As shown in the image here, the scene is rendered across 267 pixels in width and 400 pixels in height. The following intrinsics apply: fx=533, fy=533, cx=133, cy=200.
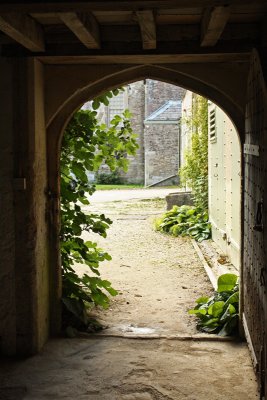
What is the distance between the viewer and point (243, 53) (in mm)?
4668

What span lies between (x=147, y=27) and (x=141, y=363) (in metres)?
2.86

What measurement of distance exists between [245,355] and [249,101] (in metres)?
2.32

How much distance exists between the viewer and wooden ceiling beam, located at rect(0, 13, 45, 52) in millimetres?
3675

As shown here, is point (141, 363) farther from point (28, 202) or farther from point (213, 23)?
point (213, 23)

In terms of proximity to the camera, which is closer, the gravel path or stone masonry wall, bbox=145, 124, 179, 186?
the gravel path

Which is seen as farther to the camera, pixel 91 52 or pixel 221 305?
pixel 221 305

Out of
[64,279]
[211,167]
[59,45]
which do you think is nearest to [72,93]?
[59,45]

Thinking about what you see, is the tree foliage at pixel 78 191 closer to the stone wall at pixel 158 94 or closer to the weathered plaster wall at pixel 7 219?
the weathered plaster wall at pixel 7 219

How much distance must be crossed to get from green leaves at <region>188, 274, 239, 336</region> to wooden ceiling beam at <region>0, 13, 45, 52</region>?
3207 mm

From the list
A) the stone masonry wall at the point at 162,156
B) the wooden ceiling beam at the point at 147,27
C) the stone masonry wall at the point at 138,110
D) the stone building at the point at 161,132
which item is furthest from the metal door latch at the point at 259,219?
the stone masonry wall at the point at 138,110

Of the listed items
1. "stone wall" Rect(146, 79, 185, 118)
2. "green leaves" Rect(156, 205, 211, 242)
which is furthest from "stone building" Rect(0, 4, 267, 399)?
"stone wall" Rect(146, 79, 185, 118)

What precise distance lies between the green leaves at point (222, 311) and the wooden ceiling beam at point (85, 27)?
2991 millimetres

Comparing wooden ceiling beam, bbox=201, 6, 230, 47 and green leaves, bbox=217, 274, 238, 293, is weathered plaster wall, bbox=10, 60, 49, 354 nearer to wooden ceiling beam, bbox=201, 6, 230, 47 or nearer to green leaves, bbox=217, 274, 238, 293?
wooden ceiling beam, bbox=201, 6, 230, 47

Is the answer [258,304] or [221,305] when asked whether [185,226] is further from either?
[258,304]
